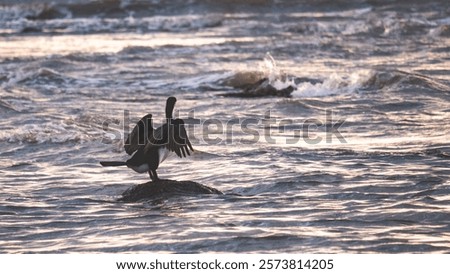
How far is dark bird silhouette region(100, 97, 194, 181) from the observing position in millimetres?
7938

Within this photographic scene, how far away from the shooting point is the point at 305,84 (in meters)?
15.3

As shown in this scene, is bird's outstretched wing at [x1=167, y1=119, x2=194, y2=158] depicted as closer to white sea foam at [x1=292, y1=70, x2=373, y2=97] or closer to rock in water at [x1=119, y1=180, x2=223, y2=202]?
rock in water at [x1=119, y1=180, x2=223, y2=202]

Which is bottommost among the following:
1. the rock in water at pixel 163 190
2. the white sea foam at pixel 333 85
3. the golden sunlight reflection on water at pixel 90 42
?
the golden sunlight reflection on water at pixel 90 42

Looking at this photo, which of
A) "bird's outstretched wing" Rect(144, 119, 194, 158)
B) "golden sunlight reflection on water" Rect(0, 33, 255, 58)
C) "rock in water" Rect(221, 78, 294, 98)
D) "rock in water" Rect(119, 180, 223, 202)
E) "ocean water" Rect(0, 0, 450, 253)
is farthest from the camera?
"golden sunlight reflection on water" Rect(0, 33, 255, 58)

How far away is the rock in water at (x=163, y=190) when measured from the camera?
8.31 metres

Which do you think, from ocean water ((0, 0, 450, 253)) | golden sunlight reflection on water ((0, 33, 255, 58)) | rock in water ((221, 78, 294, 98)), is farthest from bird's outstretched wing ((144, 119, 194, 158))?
golden sunlight reflection on water ((0, 33, 255, 58))

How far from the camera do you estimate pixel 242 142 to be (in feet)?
35.9

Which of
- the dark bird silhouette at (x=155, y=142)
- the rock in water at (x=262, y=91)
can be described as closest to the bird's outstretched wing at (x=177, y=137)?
the dark bird silhouette at (x=155, y=142)

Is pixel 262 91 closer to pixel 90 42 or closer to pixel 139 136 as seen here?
pixel 139 136

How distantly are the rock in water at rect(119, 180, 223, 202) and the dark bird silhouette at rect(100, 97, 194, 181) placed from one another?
0.26 feet

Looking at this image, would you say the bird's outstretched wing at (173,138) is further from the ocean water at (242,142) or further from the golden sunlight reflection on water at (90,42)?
the golden sunlight reflection on water at (90,42)

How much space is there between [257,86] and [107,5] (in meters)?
20.9

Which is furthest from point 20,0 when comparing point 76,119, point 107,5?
point 76,119

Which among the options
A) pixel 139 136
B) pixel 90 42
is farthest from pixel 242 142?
pixel 90 42
